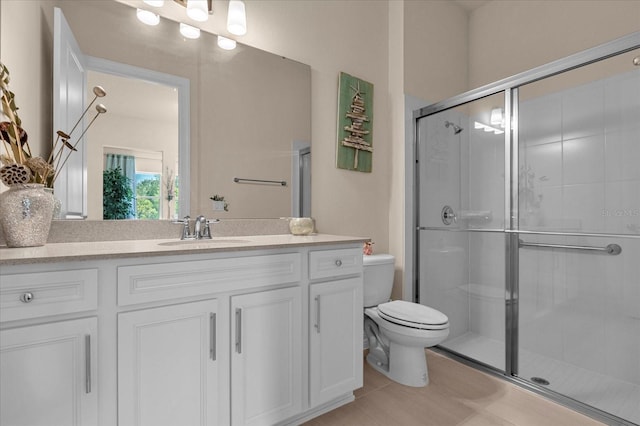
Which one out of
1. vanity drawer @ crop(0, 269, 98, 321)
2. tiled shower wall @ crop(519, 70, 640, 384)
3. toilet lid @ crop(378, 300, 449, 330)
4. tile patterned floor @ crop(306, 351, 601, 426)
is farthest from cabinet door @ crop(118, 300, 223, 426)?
tiled shower wall @ crop(519, 70, 640, 384)

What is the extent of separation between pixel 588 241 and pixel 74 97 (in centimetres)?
280

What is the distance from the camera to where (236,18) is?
5.86 feet

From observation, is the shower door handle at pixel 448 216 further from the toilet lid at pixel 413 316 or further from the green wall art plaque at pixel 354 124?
the toilet lid at pixel 413 316

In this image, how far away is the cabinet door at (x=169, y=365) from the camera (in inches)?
42.6

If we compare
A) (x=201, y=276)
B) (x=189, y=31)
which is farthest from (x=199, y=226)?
(x=189, y=31)

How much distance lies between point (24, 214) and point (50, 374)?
56cm

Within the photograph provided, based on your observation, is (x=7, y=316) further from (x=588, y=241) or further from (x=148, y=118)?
(x=588, y=241)

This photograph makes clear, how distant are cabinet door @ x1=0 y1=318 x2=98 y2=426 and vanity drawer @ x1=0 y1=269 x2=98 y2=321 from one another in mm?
46

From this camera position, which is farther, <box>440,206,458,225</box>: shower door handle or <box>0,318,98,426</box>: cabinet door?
<box>440,206,458,225</box>: shower door handle

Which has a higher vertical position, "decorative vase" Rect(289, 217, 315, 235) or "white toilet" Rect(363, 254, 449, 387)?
"decorative vase" Rect(289, 217, 315, 235)

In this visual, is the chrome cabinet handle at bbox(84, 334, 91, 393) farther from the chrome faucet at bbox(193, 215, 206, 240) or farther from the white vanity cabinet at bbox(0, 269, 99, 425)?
the chrome faucet at bbox(193, 215, 206, 240)

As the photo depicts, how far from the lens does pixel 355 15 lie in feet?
7.96

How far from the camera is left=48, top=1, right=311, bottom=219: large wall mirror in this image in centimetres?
149

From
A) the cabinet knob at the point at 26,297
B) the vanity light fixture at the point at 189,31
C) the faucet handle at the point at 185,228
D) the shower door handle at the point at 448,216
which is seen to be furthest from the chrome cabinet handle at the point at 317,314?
the vanity light fixture at the point at 189,31
